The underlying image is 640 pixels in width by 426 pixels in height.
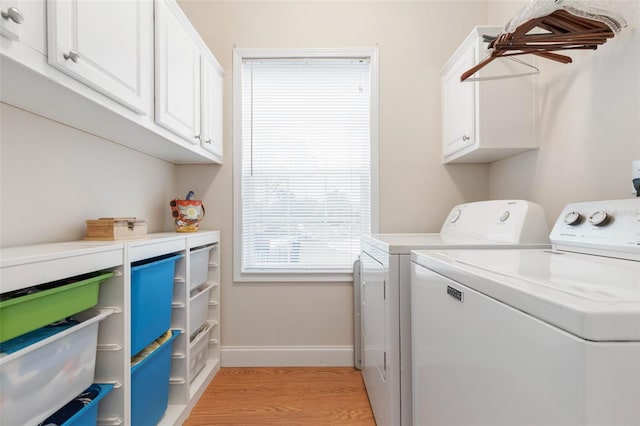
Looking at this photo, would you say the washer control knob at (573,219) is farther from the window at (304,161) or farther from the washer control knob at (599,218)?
the window at (304,161)

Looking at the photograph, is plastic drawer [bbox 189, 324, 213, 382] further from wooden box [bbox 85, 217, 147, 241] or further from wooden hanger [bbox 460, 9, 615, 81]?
wooden hanger [bbox 460, 9, 615, 81]

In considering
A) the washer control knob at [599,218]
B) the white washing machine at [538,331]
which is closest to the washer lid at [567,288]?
the white washing machine at [538,331]

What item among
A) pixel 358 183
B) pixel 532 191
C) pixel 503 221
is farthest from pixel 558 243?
pixel 358 183

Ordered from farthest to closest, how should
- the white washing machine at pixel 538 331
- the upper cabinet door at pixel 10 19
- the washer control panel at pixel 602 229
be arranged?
the washer control panel at pixel 602 229 < the upper cabinet door at pixel 10 19 < the white washing machine at pixel 538 331

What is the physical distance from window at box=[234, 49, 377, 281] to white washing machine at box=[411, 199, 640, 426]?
3.80 feet

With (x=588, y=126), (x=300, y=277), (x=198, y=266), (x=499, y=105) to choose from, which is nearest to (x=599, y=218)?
(x=588, y=126)

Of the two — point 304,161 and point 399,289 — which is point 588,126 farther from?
point 304,161

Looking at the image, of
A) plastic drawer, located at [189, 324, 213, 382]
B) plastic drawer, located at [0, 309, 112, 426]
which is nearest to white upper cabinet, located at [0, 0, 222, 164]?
plastic drawer, located at [0, 309, 112, 426]

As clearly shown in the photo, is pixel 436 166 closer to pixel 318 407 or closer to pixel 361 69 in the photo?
pixel 361 69

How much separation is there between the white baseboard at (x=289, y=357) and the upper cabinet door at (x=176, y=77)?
60.2 inches

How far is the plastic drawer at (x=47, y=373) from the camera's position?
28.2 inches

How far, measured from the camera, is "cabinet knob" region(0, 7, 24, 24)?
70 cm

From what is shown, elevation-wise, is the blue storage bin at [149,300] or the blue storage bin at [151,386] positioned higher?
the blue storage bin at [149,300]

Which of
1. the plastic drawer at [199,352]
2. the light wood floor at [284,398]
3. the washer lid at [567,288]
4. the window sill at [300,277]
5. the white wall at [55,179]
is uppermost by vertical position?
the white wall at [55,179]
